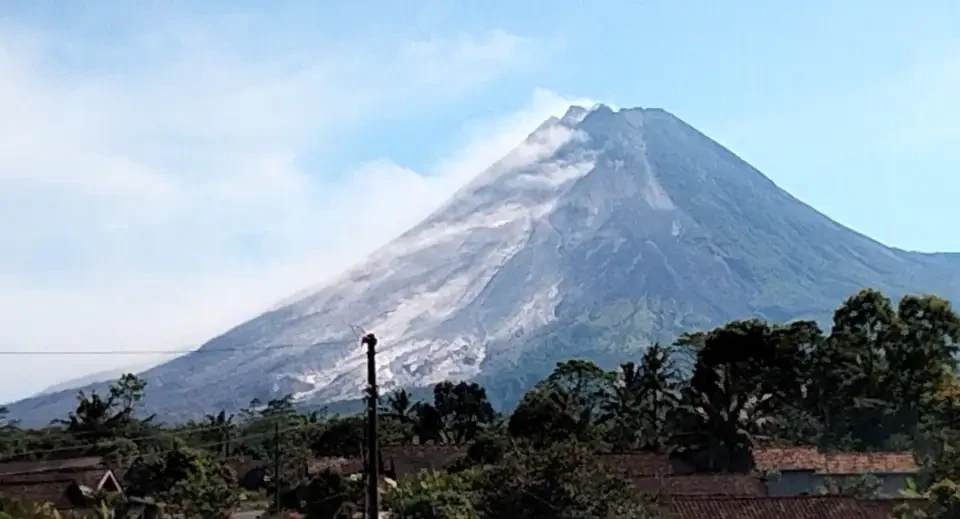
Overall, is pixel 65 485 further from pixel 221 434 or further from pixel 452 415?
pixel 221 434

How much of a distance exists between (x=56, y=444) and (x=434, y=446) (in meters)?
22.1

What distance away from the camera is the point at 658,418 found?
6003cm

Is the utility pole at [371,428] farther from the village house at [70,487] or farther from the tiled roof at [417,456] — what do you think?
the tiled roof at [417,456]

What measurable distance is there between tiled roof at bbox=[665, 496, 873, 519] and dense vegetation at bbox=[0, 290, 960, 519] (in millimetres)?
2153

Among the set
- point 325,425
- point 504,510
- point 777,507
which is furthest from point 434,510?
point 325,425

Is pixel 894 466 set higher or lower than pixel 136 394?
lower

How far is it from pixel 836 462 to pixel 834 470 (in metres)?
0.84

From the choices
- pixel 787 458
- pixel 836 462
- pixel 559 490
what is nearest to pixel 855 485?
pixel 836 462

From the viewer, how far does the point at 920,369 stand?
5397cm

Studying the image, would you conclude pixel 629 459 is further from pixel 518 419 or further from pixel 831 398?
pixel 831 398

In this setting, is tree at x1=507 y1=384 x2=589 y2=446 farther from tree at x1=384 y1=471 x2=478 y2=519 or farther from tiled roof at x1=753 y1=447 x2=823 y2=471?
tree at x1=384 y1=471 x2=478 y2=519

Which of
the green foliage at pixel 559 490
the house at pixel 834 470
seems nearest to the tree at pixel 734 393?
the house at pixel 834 470

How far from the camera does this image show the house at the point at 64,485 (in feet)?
131

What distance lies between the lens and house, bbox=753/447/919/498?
4041cm
